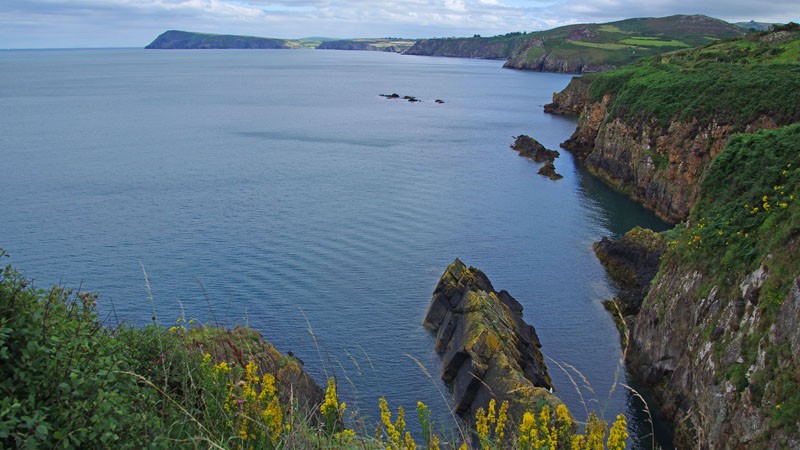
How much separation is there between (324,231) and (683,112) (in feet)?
140

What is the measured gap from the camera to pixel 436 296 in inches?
1644

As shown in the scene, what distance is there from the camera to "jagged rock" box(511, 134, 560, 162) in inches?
3755

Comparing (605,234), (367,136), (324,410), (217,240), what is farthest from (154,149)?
(324,410)

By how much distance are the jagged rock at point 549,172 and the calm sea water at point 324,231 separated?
67.0 inches

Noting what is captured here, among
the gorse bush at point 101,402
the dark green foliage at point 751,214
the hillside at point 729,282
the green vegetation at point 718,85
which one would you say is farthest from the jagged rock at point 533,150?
the gorse bush at point 101,402

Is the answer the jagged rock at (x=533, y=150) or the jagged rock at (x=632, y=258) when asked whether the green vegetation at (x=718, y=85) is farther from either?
the jagged rock at (x=632, y=258)

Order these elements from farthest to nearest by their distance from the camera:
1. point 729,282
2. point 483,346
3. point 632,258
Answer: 1. point 632,258
2. point 483,346
3. point 729,282

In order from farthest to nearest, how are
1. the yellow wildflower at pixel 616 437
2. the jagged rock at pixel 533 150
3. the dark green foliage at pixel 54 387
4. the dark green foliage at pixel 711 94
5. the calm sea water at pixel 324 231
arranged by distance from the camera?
the jagged rock at pixel 533 150 < the dark green foliage at pixel 711 94 < the calm sea water at pixel 324 231 < the yellow wildflower at pixel 616 437 < the dark green foliage at pixel 54 387

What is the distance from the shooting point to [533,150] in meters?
97.8

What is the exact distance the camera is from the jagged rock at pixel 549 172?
275 feet

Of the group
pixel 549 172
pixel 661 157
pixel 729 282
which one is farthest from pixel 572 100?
pixel 729 282

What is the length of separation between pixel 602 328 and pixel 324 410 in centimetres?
3438

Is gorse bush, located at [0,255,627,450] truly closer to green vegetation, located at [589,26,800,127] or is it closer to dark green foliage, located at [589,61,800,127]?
dark green foliage, located at [589,61,800,127]

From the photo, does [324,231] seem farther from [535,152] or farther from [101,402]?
[101,402]
